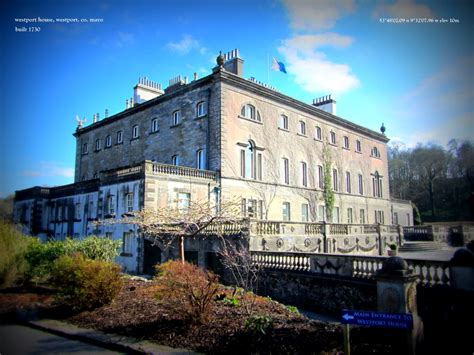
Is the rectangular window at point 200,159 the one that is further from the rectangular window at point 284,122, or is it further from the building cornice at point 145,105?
the rectangular window at point 284,122

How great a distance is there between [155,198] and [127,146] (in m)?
14.4

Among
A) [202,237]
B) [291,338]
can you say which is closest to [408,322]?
[291,338]

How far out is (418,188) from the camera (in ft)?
180

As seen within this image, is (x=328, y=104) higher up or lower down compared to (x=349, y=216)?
higher up

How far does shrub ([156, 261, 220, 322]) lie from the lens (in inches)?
312

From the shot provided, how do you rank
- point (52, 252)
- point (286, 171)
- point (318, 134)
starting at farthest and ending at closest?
point (318, 134) < point (286, 171) < point (52, 252)

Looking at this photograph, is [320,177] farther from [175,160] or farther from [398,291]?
[398,291]

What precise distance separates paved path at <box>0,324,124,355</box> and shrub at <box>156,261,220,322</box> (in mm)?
1825

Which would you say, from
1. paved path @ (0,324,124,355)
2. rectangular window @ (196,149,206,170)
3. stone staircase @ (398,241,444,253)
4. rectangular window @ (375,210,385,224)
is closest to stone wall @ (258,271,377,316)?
paved path @ (0,324,124,355)

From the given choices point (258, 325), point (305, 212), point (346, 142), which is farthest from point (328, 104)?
point (258, 325)

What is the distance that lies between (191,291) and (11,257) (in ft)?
29.8

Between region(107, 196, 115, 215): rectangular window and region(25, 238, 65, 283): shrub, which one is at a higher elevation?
region(107, 196, 115, 215): rectangular window

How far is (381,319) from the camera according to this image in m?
4.89

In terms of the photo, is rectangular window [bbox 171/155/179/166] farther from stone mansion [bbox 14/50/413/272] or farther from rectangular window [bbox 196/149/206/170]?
rectangular window [bbox 196/149/206/170]
